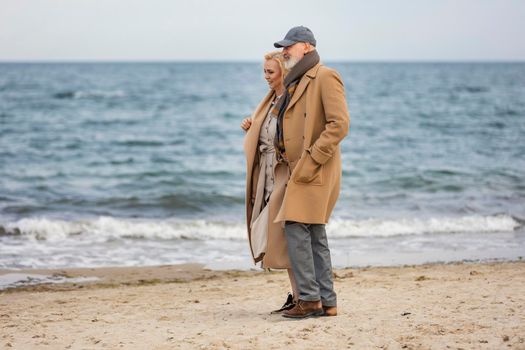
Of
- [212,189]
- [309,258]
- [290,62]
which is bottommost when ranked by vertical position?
[212,189]

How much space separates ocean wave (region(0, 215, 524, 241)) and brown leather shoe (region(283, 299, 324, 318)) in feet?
19.3

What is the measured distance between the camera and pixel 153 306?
6684 millimetres

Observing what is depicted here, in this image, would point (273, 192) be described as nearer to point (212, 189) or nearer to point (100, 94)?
point (212, 189)

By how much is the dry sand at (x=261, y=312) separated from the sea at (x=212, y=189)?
1310 mm

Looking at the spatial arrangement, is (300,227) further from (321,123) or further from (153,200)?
(153,200)

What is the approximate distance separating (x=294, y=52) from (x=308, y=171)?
795mm

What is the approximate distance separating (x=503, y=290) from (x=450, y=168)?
12.7 meters

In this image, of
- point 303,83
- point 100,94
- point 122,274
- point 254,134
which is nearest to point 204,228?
point 122,274

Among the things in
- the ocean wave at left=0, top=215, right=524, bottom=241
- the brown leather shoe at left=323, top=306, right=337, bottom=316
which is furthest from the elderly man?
the ocean wave at left=0, top=215, right=524, bottom=241

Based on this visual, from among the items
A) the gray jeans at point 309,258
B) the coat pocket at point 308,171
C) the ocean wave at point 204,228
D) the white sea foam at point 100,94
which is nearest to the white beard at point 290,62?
the coat pocket at point 308,171

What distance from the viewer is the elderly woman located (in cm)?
542

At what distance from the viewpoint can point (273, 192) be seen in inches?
213

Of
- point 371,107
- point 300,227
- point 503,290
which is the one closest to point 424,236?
point 503,290

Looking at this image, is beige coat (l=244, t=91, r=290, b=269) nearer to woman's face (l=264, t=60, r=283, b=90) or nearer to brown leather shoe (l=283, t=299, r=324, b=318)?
woman's face (l=264, t=60, r=283, b=90)
